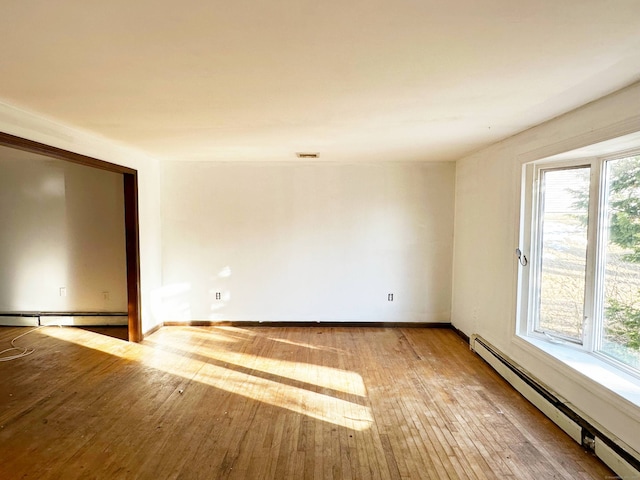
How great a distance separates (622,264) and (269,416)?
2.63 metres

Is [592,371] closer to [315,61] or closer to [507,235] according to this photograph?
[507,235]

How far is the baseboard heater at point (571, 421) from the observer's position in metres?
1.93

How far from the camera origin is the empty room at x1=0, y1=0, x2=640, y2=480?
5.10 ft

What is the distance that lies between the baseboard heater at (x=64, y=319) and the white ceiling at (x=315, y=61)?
2.82m

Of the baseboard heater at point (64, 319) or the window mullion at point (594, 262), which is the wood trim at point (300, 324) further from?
the window mullion at point (594, 262)

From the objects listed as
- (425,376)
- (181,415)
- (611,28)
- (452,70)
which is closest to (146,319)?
(181,415)

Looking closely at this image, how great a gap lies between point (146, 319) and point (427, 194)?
393cm

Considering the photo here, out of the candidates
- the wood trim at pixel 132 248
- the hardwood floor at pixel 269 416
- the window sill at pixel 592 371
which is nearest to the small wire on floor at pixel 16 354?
the hardwood floor at pixel 269 416

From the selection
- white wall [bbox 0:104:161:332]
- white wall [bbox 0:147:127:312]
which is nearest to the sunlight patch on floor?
white wall [bbox 0:104:161:332]

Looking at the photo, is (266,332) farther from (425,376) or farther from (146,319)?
(425,376)

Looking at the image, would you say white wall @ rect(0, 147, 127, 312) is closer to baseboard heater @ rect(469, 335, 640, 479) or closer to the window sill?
baseboard heater @ rect(469, 335, 640, 479)

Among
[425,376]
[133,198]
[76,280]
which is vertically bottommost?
[425,376]

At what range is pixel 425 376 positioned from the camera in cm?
327

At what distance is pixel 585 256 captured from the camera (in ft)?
8.50
